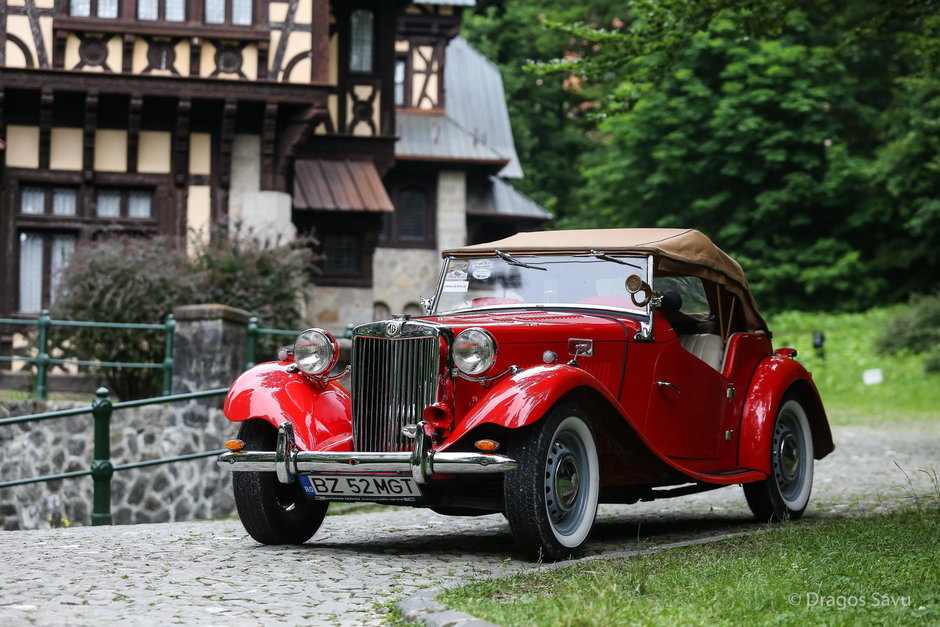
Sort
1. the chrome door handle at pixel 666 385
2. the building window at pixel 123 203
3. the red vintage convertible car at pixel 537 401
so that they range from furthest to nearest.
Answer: the building window at pixel 123 203 < the chrome door handle at pixel 666 385 < the red vintage convertible car at pixel 537 401

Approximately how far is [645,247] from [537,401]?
6.43 feet

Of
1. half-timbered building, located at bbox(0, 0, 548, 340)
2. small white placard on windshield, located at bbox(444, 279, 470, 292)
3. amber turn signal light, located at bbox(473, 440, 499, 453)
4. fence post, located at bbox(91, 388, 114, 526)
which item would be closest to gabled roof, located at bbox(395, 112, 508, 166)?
half-timbered building, located at bbox(0, 0, 548, 340)

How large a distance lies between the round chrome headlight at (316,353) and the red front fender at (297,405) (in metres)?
0.13

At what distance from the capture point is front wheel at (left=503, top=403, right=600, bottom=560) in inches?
259

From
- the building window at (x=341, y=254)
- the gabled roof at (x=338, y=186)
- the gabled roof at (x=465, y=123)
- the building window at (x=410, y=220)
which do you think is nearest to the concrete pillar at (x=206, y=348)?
the gabled roof at (x=338, y=186)

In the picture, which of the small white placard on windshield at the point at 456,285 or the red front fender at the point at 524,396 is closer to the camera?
the red front fender at the point at 524,396

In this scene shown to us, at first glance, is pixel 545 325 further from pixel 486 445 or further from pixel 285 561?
pixel 285 561

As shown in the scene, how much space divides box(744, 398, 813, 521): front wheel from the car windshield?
5.75 ft

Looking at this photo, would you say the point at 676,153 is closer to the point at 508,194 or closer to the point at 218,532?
the point at 508,194

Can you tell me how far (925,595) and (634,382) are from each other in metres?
2.56

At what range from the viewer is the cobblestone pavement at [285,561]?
5.45 metres
